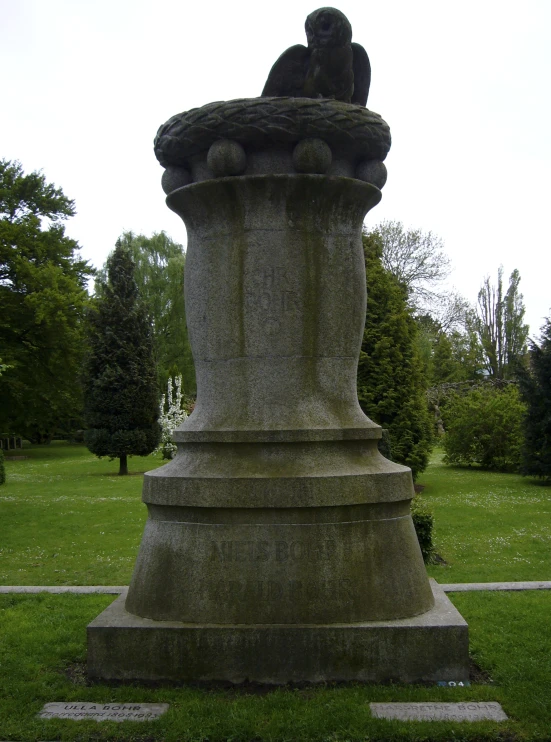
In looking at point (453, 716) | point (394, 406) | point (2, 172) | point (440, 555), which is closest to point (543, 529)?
point (440, 555)

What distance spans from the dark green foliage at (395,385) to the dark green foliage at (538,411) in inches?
132

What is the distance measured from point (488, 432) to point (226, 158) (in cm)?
2273

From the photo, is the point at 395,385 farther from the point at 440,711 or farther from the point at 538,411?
the point at 440,711

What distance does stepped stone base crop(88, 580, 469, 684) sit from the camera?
4.21m

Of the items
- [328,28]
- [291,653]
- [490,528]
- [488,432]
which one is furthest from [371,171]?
[488,432]

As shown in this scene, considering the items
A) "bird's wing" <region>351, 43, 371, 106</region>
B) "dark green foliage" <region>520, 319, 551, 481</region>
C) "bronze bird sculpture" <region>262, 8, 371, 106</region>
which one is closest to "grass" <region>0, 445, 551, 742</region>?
"bronze bird sculpture" <region>262, 8, 371, 106</region>

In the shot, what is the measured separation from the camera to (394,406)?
19688mm

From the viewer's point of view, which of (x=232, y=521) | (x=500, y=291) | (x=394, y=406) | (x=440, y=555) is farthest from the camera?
(x=500, y=291)

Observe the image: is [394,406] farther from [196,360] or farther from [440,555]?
[196,360]

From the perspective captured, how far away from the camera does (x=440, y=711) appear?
3830 mm

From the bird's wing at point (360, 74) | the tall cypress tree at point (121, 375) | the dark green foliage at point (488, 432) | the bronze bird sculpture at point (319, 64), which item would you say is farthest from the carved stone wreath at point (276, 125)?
the tall cypress tree at point (121, 375)

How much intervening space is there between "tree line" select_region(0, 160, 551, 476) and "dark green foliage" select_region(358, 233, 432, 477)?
31 mm

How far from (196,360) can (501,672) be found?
2.76 m

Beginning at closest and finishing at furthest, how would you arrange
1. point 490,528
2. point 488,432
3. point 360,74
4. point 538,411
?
point 360,74 → point 490,528 → point 538,411 → point 488,432
